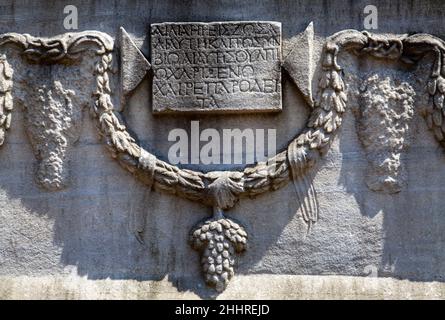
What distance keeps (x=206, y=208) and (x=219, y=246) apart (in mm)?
350

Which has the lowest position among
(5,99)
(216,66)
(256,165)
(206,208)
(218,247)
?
(218,247)

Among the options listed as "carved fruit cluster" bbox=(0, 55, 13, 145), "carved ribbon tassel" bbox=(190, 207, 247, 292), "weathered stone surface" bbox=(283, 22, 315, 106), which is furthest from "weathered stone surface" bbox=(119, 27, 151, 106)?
"carved ribbon tassel" bbox=(190, 207, 247, 292)

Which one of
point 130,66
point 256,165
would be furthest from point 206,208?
point 130,66

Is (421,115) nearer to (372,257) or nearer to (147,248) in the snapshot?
(372,257)

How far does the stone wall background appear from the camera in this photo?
464 inches

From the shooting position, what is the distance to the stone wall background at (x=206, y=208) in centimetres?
1178

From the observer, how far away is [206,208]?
11.9 m

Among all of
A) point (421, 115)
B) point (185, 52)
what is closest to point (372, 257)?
point (421, 115)

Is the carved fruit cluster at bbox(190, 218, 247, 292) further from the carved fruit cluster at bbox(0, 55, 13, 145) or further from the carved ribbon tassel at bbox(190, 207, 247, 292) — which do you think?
the carved fruit cluster at bbox(0, 55, 13, 145)

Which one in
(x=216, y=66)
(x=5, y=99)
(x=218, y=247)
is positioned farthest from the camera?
(x=5, y=99)

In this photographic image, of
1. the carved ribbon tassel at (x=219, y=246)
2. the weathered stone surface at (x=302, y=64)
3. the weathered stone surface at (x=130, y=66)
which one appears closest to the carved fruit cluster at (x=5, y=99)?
the weathered stone surface at (x=130, y=66)

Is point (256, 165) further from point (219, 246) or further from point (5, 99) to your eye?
point (5, 99)

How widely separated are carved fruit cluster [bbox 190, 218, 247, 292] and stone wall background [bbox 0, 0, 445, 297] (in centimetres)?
11
